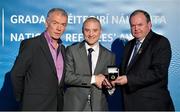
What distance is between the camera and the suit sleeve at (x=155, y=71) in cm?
366

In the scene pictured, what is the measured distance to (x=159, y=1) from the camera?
15.6 ft

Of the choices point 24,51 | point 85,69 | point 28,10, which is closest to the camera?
point 24,51

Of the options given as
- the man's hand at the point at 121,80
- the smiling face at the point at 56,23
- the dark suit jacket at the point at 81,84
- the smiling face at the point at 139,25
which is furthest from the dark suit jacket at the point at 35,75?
the smiling face at the point at 139,25

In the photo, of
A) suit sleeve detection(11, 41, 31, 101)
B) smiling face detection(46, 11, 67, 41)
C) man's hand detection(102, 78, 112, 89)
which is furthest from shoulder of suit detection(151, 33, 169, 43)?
suit sleeve detection(11, 41, 31, 101)

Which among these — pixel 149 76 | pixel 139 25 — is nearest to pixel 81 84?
pixel 149 76

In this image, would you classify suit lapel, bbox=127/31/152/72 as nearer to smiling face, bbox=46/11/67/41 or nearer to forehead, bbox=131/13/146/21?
forehead, bbox=131/13/146/21

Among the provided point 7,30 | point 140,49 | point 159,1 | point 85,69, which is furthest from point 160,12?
point 7,30

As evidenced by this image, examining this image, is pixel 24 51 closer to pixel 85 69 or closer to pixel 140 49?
pixel 85 69

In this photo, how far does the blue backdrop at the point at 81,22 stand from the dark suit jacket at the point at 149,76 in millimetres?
964

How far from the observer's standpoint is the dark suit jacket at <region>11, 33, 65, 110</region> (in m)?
3.54

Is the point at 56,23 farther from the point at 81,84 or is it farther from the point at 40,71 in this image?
the point at 81,84

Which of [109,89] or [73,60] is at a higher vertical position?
[73,60]

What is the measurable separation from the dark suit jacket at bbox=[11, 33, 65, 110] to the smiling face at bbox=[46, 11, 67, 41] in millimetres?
123

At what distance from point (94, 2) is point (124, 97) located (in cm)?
139
